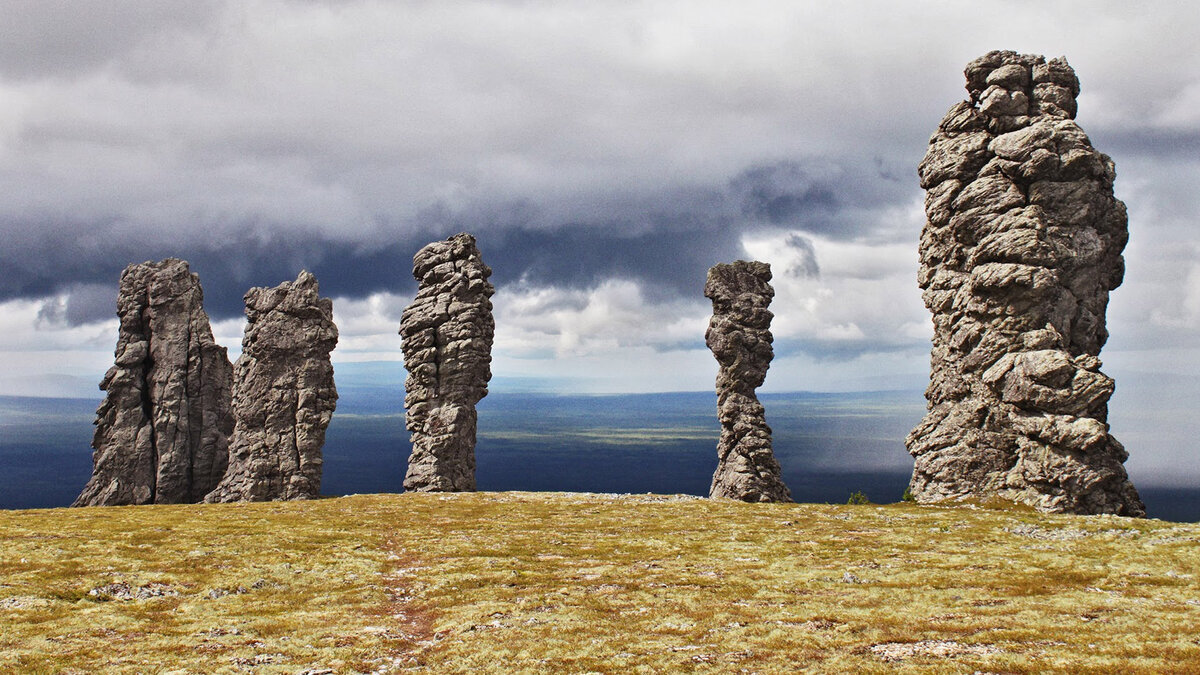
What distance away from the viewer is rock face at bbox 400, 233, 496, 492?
3529 inches

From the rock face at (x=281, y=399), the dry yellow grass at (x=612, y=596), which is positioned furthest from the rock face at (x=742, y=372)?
the rock face at (x=281, y=399)

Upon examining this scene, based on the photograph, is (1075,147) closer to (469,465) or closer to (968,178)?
(968,178)

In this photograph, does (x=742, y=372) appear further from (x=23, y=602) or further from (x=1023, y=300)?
(x=23, y=602)

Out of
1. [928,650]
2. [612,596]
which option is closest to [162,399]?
[612,596]

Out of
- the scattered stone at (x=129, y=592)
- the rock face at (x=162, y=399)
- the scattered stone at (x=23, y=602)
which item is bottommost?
the scattered stone at (x=129, y=592)

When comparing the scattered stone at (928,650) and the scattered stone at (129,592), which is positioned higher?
the scattered stone at (928,650)

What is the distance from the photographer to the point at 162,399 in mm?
98625

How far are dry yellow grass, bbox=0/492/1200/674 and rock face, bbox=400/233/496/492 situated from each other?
1198 inches

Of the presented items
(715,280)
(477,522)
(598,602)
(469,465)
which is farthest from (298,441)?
(598,602)

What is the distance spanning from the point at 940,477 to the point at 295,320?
73.8m

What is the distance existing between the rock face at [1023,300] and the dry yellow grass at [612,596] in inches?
411

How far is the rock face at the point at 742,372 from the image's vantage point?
80312 mm

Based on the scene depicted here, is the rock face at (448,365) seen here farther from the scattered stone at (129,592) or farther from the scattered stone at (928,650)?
the scattered stone at (928,650)

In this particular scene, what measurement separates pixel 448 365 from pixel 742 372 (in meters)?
35.2
